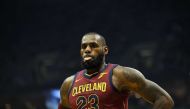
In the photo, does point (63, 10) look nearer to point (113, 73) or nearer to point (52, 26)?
point (52, 26)

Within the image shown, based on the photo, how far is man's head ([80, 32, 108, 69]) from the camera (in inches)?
163

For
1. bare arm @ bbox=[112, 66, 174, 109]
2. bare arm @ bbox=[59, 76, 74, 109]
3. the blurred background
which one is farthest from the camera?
the blurred background

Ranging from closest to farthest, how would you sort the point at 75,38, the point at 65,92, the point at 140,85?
the point at 140,85 → the point at 65,92 → the point at 75,38

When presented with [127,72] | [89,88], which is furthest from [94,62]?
[127,72]

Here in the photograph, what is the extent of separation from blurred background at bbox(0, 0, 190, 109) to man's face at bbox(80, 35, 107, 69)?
6.78 meters

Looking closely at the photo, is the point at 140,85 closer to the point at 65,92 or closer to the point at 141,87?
the point at 141,87

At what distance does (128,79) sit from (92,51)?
472 millimetres

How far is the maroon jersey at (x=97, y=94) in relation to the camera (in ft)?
13.1

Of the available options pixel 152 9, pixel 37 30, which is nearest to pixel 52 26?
pixel 37 30

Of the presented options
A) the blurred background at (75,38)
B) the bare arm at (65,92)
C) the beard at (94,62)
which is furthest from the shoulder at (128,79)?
the blurred background at (75,38)

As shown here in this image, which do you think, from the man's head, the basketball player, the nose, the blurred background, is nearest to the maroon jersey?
the basketball player

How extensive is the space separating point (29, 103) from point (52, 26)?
12.7ft

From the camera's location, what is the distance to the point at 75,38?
1271cm

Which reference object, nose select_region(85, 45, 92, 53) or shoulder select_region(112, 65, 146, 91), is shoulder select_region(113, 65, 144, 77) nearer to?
shoulder select_region(112, 65, 146, 91)
